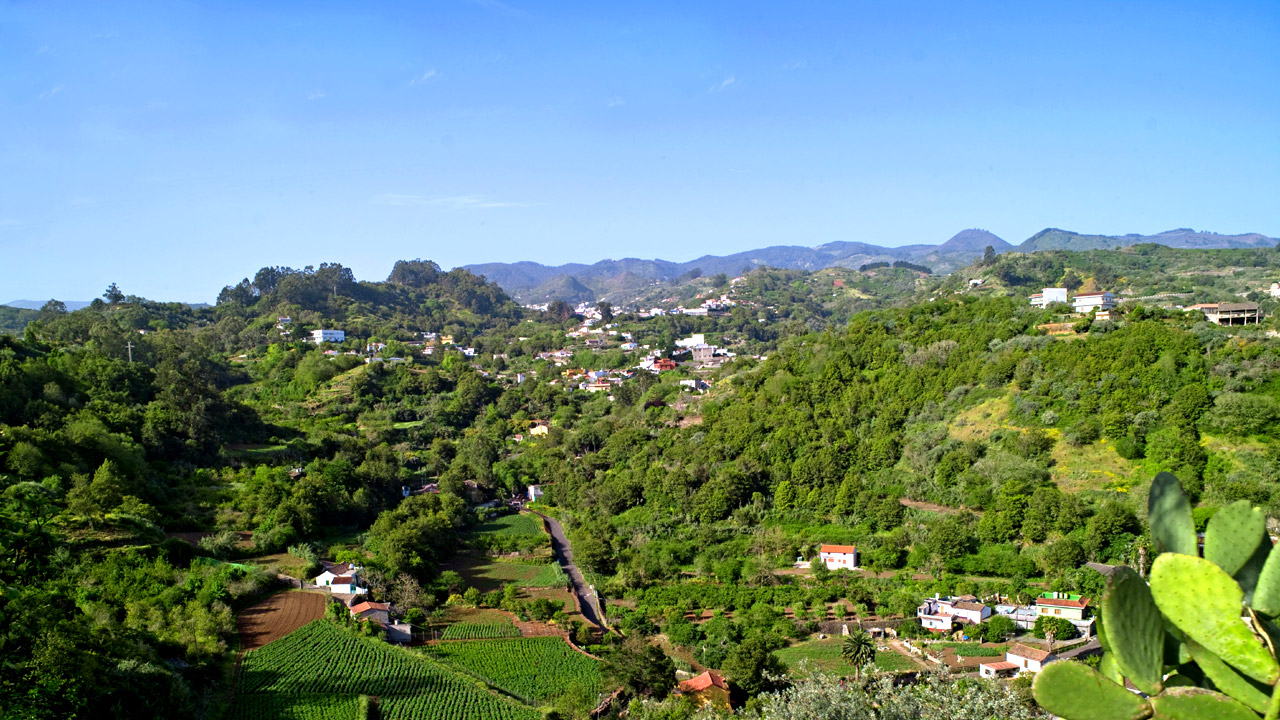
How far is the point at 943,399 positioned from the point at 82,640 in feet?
79.0

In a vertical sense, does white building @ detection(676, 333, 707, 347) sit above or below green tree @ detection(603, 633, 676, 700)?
above

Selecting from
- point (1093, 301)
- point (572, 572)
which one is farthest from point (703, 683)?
point (1093, 301)

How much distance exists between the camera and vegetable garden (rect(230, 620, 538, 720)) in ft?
40.2

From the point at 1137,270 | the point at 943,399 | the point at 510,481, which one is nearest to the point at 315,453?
the point at 510,481

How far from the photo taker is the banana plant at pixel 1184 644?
250cm

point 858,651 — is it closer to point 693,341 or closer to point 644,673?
point 644,673

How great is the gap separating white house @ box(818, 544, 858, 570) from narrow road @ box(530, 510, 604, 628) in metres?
6.16

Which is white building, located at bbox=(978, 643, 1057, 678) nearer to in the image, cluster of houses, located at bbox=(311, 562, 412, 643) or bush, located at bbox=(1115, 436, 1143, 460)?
bush, located at bbox=(1115, 436, 1143, 460)

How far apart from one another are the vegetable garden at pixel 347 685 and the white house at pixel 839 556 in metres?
10.9

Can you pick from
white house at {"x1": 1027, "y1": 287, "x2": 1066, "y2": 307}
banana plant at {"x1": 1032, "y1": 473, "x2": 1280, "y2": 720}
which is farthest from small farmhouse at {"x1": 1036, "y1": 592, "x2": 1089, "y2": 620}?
white house at {"x1": 1027, "y1": 287, "x2": 1066, "y2": 307}

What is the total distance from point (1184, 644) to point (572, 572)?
2162 cm

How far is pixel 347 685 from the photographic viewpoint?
13.1 m

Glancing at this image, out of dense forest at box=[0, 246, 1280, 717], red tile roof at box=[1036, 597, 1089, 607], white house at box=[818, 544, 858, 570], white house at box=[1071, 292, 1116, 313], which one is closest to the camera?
dense forest at box=[0, 246, 1280, 717]

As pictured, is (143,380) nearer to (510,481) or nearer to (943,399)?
(510,481)
